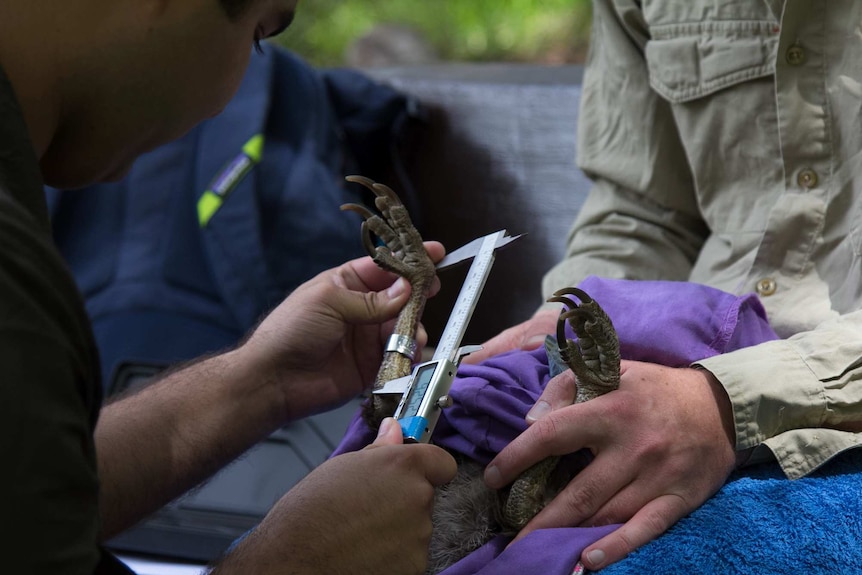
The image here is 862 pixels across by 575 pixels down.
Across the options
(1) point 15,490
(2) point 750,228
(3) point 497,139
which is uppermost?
(1) point 15,490

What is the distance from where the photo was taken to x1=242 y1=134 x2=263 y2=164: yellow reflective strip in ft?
6.95

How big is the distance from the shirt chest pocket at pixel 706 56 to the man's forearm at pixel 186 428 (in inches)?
25.6

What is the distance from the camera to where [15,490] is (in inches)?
25.3

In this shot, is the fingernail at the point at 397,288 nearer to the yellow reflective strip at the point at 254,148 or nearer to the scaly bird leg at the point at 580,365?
the scaly bird leg at the point at 580,365

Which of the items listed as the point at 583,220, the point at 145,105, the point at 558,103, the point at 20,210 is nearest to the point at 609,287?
the point at 583,220

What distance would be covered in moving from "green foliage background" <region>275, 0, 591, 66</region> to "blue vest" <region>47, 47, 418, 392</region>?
2.11 meters

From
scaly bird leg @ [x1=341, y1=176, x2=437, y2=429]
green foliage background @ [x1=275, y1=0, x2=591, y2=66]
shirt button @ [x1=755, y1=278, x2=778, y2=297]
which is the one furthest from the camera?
green foliage background @ [x1=275, y1=0, x2=591, y2=66]

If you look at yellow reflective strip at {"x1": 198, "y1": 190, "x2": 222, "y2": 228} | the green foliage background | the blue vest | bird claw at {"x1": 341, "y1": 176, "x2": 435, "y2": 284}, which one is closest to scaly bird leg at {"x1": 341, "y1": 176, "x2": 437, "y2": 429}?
bird claw at {"x1": 341, "y1": 176, "x2": 435, "y2": 284}

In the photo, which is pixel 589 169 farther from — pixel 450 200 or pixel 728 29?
pixel 450 200

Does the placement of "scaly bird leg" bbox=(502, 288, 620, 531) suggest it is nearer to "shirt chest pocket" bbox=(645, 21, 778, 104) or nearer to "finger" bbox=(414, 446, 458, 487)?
"finger" bbox=(414, 446, 458, 487)

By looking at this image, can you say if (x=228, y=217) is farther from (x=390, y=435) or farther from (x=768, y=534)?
(x=768, y=534)

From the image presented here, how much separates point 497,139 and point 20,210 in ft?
5.00

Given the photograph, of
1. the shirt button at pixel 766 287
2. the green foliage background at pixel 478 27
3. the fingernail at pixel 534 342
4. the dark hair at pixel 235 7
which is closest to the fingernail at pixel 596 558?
the fingernail at pixel 534 342

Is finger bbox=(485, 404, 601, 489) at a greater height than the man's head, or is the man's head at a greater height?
the man's head
